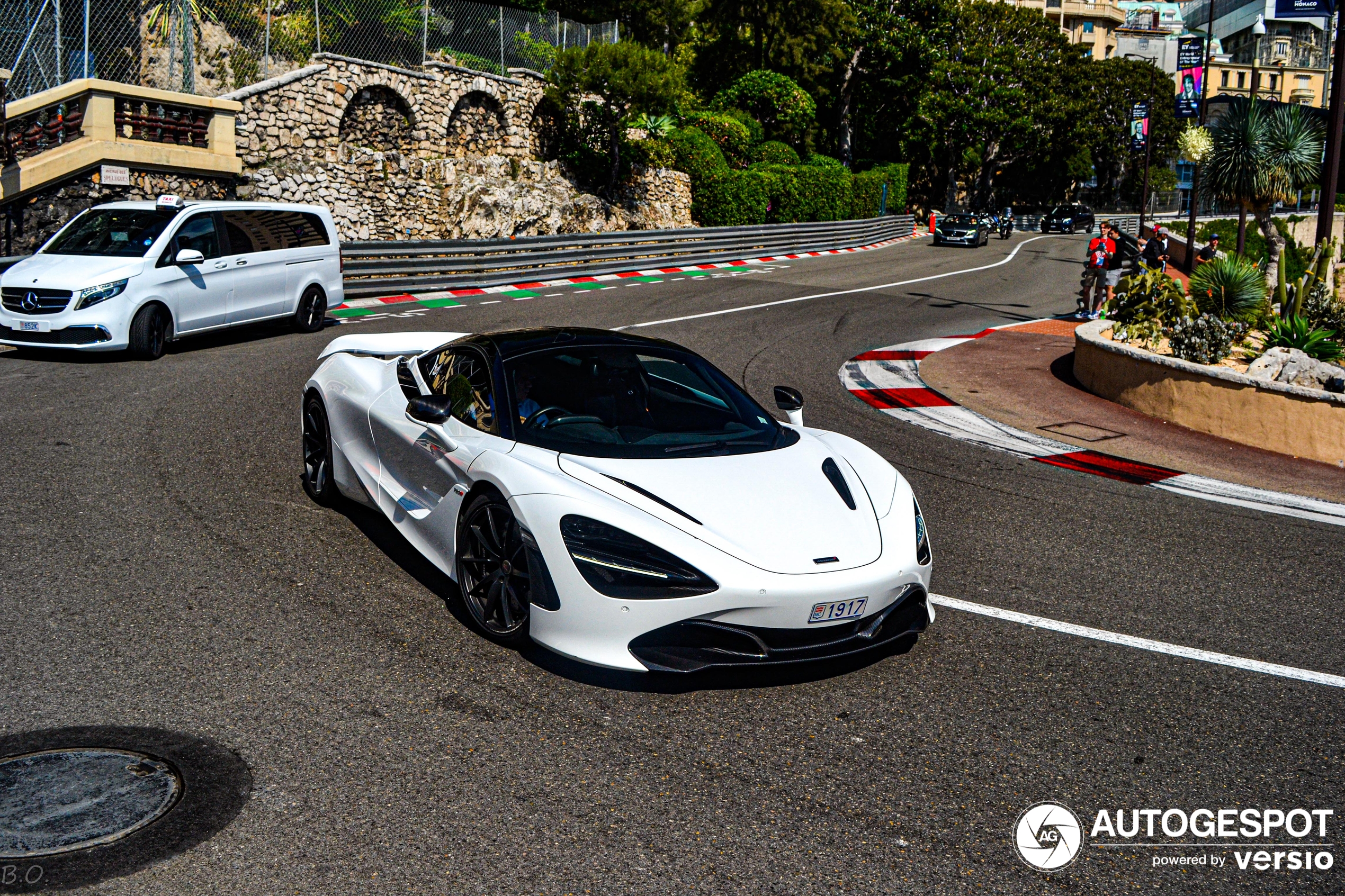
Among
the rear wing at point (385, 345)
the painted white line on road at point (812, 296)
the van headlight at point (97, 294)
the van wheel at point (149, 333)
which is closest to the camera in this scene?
the rear wing at point (385, 345)

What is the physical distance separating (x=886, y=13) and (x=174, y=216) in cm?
5432

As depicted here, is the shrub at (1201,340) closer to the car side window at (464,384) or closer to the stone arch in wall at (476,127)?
the car side window at (464,384)

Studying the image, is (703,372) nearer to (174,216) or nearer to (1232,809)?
(1232,809)

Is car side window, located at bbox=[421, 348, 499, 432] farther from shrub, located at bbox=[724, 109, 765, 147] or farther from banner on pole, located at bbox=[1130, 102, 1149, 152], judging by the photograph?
banner on pole, located at bbox=[1130, 102, 1149, 152]

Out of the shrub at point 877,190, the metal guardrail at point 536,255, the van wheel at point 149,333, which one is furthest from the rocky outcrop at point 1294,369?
the shrub at point 877,190

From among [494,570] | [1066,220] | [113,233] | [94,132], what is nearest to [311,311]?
[113,233]

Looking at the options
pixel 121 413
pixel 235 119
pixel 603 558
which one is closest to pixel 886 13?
pixel 235 119

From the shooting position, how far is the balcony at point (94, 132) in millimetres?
19062

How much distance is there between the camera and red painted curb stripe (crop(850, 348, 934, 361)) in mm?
15711

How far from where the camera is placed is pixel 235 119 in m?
24.4

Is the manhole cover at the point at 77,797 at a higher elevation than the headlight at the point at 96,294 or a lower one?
lower

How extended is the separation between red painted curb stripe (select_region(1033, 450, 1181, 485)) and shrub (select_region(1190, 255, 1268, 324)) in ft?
14.9

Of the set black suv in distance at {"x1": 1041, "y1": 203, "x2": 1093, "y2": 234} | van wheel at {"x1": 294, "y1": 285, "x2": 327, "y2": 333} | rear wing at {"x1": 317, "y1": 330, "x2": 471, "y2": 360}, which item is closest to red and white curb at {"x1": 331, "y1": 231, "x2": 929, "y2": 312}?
van wheel at {"x1": 294, "y1": 285, "x2": 327, "y2": 333}

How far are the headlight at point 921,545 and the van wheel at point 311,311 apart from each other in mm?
11584
